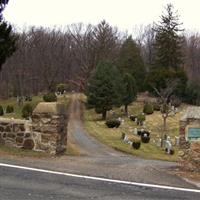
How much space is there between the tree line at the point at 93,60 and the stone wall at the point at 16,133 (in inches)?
1756

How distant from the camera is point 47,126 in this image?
43.6ft

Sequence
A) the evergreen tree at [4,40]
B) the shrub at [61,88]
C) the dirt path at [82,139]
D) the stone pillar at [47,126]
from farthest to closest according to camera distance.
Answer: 1. the shrub at [61,88]
2. the dirt path at [82,139]
3. the evergreen tree at [4,40]
4. the stone pillar at [47,126]

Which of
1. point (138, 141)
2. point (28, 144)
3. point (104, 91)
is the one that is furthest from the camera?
point (104, 91)

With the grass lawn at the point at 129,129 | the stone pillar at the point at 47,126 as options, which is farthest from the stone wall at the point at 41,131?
the grass lawn at the point at 129,129

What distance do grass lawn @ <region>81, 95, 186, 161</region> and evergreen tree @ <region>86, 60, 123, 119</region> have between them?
1612 mm

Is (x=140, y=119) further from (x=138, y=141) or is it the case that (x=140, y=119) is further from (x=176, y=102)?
(x=138, y=141)

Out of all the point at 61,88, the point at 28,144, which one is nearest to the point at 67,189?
the point at 28,144

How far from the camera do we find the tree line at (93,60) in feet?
218

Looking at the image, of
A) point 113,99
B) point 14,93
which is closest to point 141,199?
point 113,99

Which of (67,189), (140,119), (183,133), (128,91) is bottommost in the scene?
(140,119)

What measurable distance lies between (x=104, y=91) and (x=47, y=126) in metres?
42.3

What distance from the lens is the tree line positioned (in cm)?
6631

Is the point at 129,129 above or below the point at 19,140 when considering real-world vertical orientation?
below

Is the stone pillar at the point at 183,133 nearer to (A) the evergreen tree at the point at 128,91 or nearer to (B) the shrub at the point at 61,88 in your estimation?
(A) the evergreen tree at the point at 128,91
